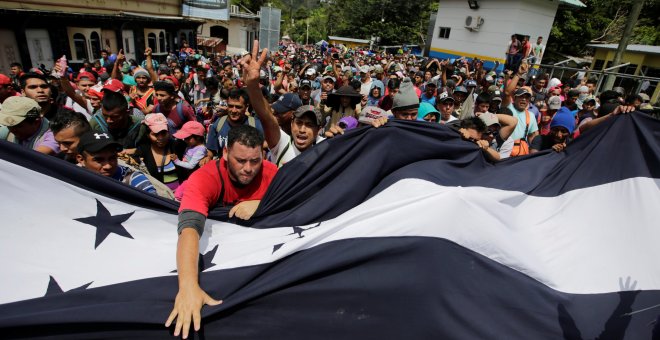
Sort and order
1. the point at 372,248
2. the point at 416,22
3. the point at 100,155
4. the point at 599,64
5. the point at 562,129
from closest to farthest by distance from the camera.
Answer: the point at 372,248 → the point at 100,155 → the point at 562,129 → the point at 599,64 → the point at 416,22

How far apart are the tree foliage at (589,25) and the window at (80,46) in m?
34.0

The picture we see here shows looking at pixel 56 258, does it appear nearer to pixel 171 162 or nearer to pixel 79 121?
pixel 79 121

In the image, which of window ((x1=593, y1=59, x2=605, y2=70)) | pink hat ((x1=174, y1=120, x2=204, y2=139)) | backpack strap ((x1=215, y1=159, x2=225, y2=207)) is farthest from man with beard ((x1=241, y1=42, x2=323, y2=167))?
window ((x1=593, y1=59, x2=605, y2=70))

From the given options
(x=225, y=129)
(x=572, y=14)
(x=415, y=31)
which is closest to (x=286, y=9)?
(x=415, y=31)

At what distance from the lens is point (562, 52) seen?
3128 cm

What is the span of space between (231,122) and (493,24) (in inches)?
1036

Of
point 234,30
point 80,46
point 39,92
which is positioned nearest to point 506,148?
point 39,92

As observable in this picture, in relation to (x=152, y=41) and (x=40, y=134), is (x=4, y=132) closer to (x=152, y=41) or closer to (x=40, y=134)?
(x=40, y=134)

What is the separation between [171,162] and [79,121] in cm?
88

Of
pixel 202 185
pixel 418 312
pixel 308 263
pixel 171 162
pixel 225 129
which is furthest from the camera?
pixel 225 129

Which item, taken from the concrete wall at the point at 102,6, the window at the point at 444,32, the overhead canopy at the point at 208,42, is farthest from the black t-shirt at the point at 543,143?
the overhead canopy at the point at 208,42

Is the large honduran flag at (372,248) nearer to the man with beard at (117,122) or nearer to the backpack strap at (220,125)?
the man with beard at (117,122)

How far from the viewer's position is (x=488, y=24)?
2536 centimetres

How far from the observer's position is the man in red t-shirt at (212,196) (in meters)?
1.86
